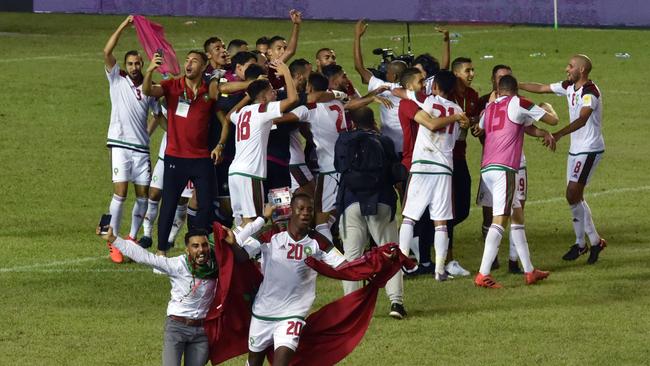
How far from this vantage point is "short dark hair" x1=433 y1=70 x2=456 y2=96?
639 inches

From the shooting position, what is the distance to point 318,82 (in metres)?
16.6

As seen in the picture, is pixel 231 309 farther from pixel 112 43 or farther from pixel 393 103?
pixel 393 103

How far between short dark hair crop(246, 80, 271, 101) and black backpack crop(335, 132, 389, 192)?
128 cm

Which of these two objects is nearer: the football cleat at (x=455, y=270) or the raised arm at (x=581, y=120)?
the football cleat at (x=455, y=270)

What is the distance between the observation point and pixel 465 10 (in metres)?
44.8

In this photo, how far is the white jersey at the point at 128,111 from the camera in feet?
58.5

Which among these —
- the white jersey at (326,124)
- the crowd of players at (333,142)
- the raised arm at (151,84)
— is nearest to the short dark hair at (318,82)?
the crowd of players at (333,142)

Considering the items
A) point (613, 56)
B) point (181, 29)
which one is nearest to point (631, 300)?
point (613, 56)

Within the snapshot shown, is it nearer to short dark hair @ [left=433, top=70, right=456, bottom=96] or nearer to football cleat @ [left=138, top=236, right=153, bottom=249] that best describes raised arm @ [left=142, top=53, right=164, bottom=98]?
football cleat @ [left=138, top=236, right=153, bottom=249]

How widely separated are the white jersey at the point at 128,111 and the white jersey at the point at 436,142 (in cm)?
327

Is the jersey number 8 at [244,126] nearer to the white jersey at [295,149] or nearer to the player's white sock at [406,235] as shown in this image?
the white jersey at [295,149]

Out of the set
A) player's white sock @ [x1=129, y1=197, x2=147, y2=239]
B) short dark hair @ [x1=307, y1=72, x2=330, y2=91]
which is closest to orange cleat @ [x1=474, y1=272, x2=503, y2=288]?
short dark hair @ [x1=307, y1=72, x2=330, y2=91]

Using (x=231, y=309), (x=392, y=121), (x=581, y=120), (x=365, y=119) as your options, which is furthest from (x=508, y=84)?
(x=231, y=309)

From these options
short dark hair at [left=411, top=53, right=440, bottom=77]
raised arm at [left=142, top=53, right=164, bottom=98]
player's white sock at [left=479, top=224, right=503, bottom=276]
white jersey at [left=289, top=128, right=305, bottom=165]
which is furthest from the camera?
short dark hair at [left=411, top=53, right=440, bottom=77]
